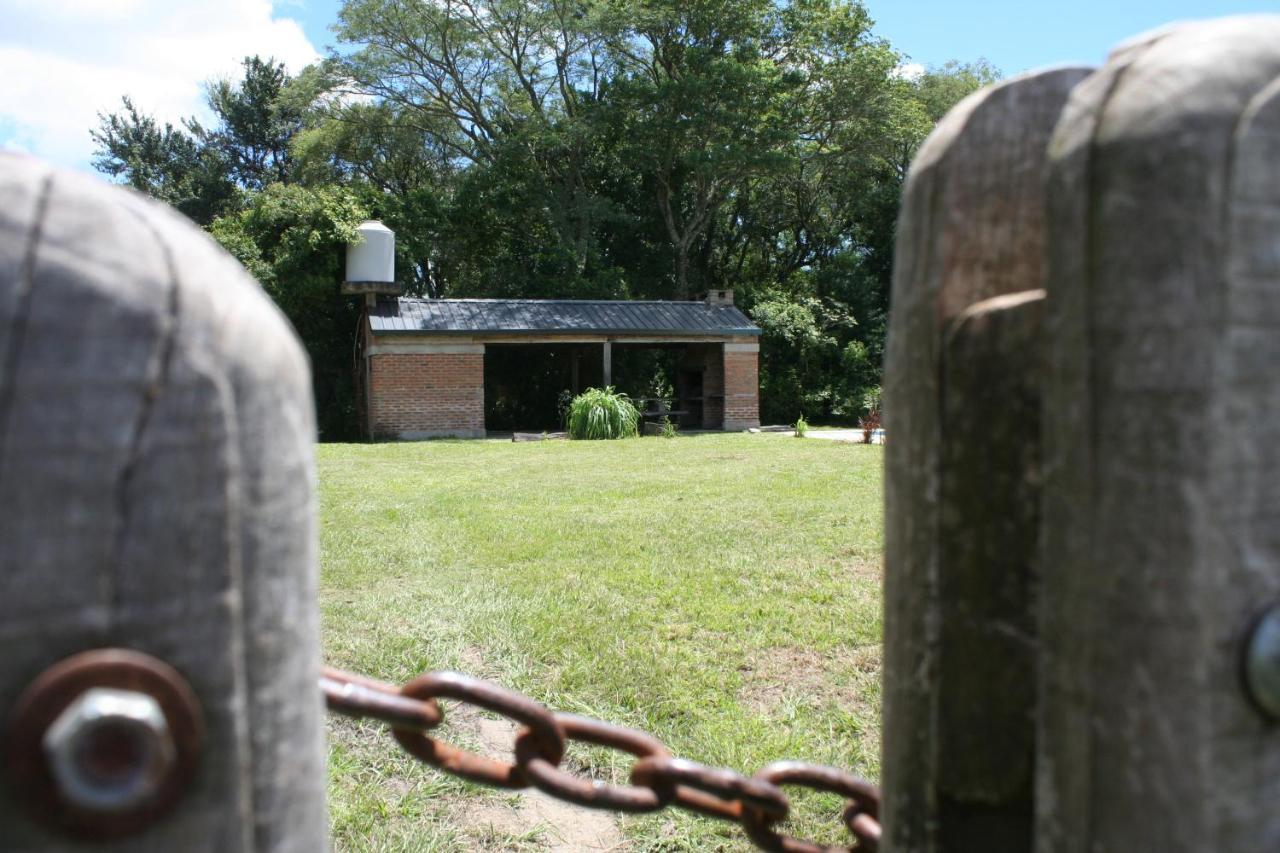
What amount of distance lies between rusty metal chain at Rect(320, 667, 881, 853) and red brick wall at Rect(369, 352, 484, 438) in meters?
20.4

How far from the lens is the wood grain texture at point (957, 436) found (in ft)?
2.41

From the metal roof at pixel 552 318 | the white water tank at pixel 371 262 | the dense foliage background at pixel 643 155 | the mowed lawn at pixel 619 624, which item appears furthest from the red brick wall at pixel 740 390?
the mowed lawn at pixel 619 624

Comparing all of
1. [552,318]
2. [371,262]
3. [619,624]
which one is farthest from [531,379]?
[619,624]

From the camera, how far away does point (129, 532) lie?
484 mm

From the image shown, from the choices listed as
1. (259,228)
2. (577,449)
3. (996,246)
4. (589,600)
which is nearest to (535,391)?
(259,228)

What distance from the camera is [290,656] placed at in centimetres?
56

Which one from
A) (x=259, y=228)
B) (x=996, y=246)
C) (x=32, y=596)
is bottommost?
(x=32, y=596)

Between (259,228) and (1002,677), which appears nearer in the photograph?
(1002,677)

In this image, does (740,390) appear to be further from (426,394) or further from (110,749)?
(110,749)

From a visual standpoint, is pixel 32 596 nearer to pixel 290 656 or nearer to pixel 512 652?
pixel 290 656

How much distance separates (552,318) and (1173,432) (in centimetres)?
2220

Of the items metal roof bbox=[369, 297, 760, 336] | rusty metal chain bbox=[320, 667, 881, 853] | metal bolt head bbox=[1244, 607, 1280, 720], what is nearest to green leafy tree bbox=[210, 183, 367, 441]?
metal roof bbox=[369, 297, 760, 336]

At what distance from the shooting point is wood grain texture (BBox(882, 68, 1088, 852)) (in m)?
0.73

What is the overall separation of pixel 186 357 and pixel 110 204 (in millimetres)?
105
